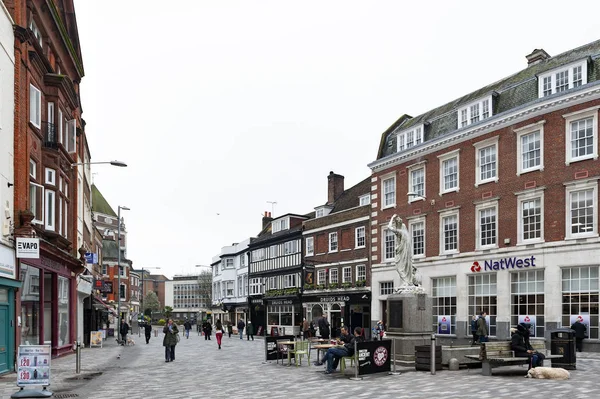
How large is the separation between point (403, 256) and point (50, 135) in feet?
50.3

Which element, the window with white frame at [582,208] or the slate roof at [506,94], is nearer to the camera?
the window with white frame at [582,208]

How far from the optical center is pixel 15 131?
835 inches

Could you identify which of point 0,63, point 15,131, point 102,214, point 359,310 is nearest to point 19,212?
point 15,131

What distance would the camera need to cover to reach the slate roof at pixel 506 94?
2984 centimetres

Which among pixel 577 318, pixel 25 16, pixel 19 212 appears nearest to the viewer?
pixel 19 212

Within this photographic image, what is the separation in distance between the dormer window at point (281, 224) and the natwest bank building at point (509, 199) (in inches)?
787

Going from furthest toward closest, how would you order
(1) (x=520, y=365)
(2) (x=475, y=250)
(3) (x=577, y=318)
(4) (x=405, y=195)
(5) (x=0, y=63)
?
(4) (x=405, y=195) → (2) (x=475, y=250) → (3) (x=577, y=318) → (5) (x=0, y=63) → (1) (x=520, y=365)

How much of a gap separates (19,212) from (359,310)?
29255 mm

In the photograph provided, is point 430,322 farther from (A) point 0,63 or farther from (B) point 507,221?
(A) point 0,63

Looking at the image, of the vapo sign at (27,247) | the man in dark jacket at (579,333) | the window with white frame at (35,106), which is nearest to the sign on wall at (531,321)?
the man in dark jacket at (579,333)

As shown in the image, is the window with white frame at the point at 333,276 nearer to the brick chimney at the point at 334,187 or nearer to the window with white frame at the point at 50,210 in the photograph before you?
the brick chimney at the point at 334,187

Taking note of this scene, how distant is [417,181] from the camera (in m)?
38.0

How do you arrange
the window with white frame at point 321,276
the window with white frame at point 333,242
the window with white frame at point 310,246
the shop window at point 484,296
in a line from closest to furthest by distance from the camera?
the shop window at point 484,296 < the window with white frame at point 333,242 < the window with white frame at point 321,276 < the window with white frame at point 310,246

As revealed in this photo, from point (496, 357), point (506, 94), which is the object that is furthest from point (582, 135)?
point (496, 357)
